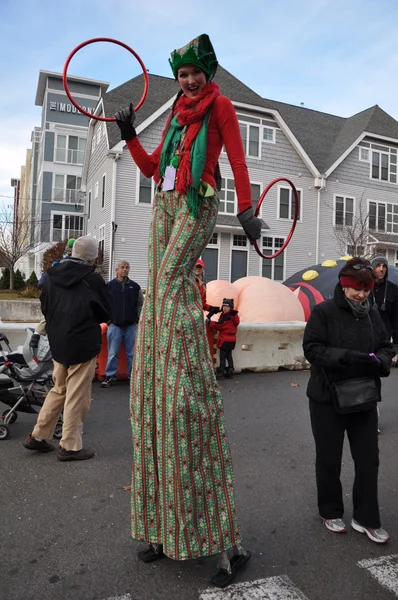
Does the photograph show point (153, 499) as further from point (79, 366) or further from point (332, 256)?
point (332, 256)

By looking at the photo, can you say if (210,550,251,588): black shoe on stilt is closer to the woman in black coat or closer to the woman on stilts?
the woman on stilts

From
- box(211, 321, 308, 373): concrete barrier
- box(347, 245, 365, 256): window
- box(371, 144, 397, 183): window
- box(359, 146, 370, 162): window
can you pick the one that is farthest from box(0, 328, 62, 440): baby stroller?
box(371, 144, 397, 183): window

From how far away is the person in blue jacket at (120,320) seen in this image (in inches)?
300

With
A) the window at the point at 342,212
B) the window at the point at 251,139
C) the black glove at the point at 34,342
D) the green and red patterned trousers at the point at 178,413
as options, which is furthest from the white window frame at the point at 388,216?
the green and red patterned trousers at the point at 178,413

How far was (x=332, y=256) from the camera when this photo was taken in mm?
27703

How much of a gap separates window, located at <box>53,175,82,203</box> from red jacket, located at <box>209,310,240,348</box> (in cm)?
3409

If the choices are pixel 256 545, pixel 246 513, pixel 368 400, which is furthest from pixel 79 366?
pixel 368 400

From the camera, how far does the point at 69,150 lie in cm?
4047

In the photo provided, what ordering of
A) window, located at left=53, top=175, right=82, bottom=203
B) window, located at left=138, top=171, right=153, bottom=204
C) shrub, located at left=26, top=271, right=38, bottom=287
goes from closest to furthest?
window, located at left=138, top=171, right=153, bottom=204 < shrub, located at left=26, top=271, right=38, bottom=287 < window, located at left=53, top=175, right=82, bottom=203

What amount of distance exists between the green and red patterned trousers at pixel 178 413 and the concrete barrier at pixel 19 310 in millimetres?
14488

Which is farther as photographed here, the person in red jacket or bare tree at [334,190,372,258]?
bare tree at [334,190,372,258]

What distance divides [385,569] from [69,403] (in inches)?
112

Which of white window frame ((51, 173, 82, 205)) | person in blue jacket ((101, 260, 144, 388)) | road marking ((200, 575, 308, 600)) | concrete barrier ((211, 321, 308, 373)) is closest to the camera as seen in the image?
road marking ((200, 575, 308, 600))

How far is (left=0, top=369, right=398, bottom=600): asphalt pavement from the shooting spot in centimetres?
236
